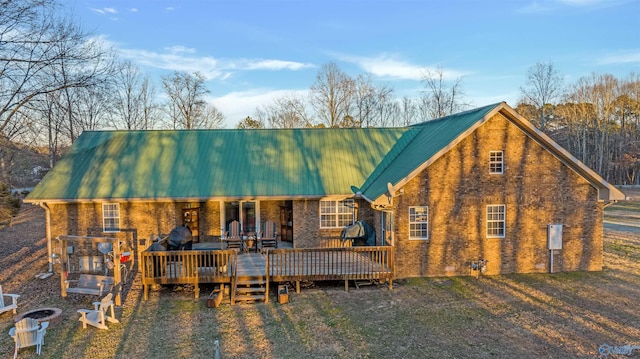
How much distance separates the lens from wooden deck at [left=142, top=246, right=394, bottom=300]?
1266 cm

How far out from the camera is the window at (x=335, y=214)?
16.7 meters

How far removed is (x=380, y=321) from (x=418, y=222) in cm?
483

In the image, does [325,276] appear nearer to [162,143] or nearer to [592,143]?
[162,143]

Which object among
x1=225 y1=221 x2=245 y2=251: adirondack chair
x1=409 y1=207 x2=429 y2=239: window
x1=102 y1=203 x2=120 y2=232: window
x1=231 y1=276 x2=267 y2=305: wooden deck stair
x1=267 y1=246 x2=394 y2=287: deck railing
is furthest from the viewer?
x1=102 y1=203 x2=120 y2=232: window

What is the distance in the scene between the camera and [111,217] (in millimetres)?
16141

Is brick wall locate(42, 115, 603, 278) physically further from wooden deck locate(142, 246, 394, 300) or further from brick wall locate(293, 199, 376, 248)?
brick wall locate(293, 199, 376, 248)

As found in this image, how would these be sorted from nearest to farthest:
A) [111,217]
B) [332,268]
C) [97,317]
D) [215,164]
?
[97,317] < [332,268] < [111,217] < [215,164]

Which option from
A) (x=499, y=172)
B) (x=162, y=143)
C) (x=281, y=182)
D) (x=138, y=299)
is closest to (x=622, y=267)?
(x=499, y=172)

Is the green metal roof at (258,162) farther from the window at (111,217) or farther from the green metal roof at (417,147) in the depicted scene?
the window at (111,217)

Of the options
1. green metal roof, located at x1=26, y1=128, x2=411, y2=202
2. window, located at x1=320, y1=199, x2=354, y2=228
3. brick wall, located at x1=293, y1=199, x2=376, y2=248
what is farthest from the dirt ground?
green metal roof, located at x1=26, y1=128, x2=411, y2=202

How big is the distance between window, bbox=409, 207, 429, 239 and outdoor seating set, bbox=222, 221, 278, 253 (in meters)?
5.40

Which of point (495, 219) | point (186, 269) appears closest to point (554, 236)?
point (495, 219)

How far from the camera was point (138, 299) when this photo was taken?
41.2 ft

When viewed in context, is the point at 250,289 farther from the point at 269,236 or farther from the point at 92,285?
the point at 92,285
